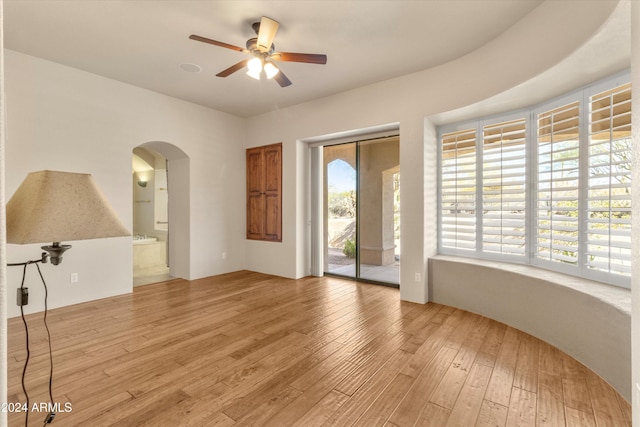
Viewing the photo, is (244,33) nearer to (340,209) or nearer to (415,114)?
(415,114)

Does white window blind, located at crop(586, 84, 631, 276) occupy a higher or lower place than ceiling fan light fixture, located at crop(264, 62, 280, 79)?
lower

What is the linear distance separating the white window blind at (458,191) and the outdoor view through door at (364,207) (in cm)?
78

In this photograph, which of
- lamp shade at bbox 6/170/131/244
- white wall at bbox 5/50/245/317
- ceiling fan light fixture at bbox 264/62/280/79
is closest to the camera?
lamp shade at bbox 6/170/131/244

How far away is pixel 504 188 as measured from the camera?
357 centimetres

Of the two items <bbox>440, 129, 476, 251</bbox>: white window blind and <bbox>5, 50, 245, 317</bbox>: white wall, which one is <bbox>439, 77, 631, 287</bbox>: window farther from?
<bbox>5, 50, 245, 317</bbox>: white wall

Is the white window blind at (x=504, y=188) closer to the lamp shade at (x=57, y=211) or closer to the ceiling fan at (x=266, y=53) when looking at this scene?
the ceiling fan at (x=266, y=53)

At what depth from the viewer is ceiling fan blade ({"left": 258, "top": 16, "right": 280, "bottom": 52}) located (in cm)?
270

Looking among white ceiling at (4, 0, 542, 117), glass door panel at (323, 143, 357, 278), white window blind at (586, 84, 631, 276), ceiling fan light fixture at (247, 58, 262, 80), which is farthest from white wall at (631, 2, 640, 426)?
glass door panel at (323, 143, 357, 278)

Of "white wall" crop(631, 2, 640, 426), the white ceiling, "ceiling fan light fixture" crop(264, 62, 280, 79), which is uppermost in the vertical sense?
the white ceiling

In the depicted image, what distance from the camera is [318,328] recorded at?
319cm

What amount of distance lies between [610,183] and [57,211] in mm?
3663

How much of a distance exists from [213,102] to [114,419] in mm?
4590

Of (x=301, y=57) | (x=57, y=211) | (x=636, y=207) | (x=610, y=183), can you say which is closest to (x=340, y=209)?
(x=301, y=57)

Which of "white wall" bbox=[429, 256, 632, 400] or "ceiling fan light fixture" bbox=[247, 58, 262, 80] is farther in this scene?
"ceiling fan light fixture" bbox=[247, 58, 262, 80]
